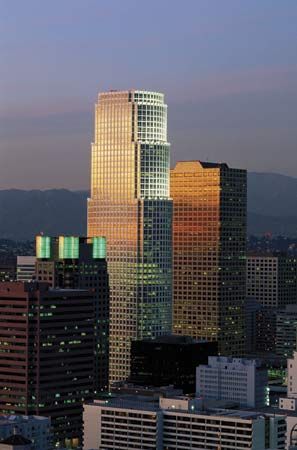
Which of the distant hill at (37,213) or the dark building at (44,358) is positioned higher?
the distant hill at (37,213)

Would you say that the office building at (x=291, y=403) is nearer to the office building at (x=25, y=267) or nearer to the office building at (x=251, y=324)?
the office building at (x=25, y=267)

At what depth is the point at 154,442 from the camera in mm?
92812

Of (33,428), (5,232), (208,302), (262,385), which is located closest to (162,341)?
(262,385)

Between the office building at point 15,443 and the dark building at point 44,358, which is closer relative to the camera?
the office building at point 15,443

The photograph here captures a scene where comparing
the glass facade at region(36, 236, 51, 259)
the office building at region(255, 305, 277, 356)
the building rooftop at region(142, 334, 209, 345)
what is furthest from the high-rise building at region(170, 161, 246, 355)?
the glass facade at region(36, 236, 51, 259)

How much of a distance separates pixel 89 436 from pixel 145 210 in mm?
39044

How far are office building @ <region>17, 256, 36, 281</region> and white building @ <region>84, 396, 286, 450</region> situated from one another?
4666 cm

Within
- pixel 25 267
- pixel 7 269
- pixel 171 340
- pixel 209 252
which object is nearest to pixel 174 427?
pixel 171 340

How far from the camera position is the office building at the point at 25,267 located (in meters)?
144

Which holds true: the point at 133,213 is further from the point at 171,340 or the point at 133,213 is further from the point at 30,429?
the point at 30,429

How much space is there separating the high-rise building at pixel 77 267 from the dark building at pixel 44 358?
25.5 feet

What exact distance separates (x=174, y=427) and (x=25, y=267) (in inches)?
2248

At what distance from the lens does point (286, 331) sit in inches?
6447

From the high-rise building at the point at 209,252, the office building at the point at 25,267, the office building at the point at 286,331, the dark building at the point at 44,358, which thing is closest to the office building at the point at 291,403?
the dark building at the point at 44,358
